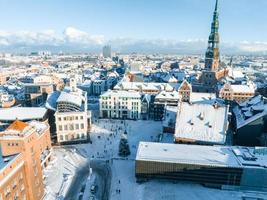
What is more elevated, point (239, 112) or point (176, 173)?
point (239, 112)

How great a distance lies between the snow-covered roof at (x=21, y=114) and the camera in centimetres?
8944

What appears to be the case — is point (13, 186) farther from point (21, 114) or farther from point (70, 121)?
point (21, 114)

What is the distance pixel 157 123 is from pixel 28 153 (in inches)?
2950

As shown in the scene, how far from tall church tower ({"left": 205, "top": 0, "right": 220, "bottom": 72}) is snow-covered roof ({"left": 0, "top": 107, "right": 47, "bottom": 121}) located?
10489cm

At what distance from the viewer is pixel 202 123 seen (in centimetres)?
7894

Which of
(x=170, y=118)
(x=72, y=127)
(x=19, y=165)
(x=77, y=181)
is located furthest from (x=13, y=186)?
(x=170, y=118)

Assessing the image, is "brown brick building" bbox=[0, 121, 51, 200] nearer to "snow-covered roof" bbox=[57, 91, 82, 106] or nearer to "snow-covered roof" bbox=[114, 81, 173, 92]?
"snow-covered roof" bbox=[57, 91, 82, 106]

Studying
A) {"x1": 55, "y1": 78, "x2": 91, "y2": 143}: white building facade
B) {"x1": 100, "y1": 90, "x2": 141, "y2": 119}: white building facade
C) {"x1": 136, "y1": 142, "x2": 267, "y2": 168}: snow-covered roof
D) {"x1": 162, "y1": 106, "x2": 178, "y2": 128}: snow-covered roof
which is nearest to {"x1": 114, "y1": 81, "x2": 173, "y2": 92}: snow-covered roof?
{"x1": 100, "y1": 90, "x2": 141, "y2": 119}: white building facade

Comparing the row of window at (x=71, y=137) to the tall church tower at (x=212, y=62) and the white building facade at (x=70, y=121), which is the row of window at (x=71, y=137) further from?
the tall church tower at (x=212, y=62)

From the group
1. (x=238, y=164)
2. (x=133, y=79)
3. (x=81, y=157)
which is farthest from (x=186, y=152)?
(x=133, y=79)

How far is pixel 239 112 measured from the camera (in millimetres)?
96438

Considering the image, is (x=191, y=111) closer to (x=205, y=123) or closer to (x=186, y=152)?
(x=205, y=123)

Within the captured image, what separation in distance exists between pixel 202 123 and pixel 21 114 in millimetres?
69357

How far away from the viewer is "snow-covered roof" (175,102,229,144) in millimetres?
76750
